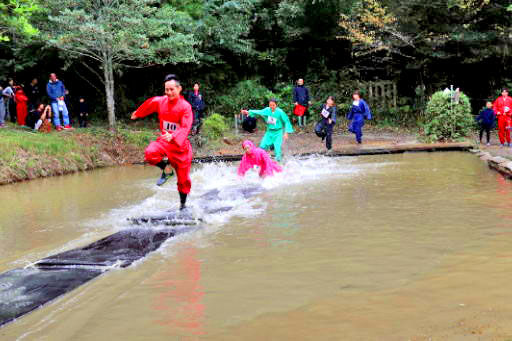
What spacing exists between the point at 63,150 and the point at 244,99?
11.2 meters

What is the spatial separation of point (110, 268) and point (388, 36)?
20336mm

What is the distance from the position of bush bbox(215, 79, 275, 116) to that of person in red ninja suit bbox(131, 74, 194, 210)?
17951mm

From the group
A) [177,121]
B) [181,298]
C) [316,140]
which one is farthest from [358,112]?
[181,298]

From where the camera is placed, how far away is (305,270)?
5.69m

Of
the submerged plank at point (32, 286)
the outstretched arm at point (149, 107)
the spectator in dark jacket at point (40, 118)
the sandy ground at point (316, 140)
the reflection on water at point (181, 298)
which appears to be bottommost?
the reflection on water at point (181, 298)

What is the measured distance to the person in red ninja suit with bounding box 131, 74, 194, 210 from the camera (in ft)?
27.5

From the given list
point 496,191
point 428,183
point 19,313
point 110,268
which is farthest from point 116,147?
point 19,313

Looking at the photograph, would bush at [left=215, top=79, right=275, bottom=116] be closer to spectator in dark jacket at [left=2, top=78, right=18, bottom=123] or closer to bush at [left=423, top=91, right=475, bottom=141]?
spectator in dark jacket at [left=2, top=78, right=18, bottom=123]

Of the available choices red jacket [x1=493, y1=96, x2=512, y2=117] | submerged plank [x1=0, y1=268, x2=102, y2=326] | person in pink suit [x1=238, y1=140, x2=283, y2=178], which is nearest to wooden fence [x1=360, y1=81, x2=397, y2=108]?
red jacket [x1=493, y1=96, x2=512, y2=117]

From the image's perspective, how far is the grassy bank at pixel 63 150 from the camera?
15.1m

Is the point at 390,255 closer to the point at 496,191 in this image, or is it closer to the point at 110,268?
the point at 110,268

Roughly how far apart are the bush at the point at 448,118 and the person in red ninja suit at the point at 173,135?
12608 mm

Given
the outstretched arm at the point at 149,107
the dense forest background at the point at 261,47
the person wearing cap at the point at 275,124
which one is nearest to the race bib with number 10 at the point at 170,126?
the outstretched arm at the point at 149,107

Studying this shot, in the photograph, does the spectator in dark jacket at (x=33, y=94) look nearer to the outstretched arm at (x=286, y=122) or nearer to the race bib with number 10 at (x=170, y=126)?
the outstretched arm at (x=286, y=122)
